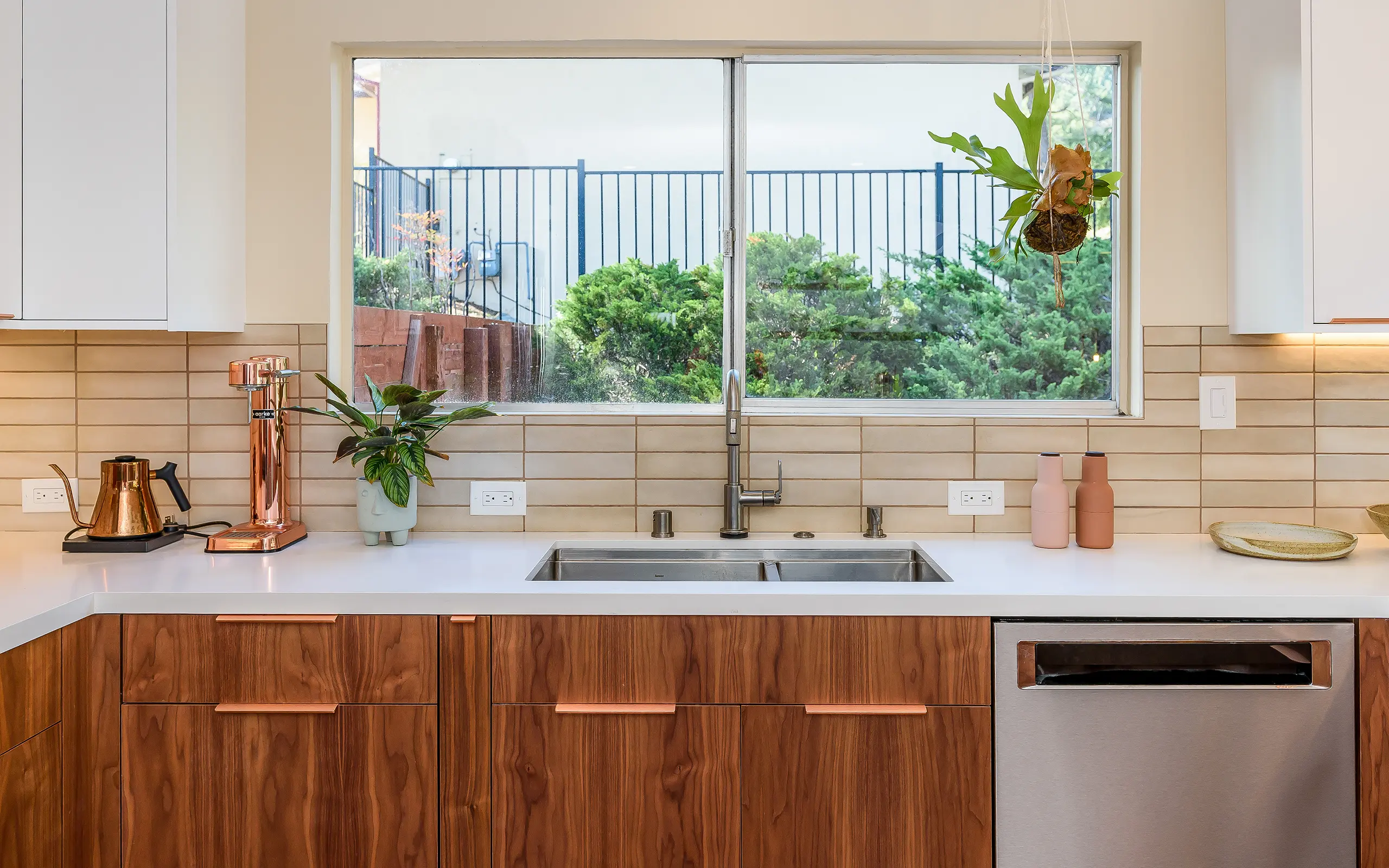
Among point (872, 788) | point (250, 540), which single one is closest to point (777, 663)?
point (872, 788)

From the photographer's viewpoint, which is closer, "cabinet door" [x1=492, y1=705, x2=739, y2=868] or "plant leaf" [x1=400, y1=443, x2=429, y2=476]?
"cabinet door" [x1=492, y1=705, x2=739, y2=868]

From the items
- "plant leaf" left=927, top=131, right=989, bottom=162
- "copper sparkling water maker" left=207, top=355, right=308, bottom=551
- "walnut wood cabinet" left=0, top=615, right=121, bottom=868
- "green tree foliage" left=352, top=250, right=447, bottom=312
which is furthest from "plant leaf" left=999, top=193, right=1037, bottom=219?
"walnut wood cabinet" left=0, top=615, right=121, bottom=868

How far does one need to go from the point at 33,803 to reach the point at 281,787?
38cm

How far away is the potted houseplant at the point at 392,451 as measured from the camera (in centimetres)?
204

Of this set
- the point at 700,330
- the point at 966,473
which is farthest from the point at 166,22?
the point at 966,473

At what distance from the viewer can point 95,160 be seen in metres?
1.95

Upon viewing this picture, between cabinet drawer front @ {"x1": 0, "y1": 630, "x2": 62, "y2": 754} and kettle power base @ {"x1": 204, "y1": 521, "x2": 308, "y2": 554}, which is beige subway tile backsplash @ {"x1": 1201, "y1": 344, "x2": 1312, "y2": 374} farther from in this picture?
cabinet drawer front @ {"x1": 0, "y1": 630, "x2": 62, "y2": 754}

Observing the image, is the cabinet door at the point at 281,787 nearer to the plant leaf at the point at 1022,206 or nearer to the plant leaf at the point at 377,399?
the plant leaf at the point at 377,399

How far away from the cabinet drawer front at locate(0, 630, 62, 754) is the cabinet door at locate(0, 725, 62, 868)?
2cm

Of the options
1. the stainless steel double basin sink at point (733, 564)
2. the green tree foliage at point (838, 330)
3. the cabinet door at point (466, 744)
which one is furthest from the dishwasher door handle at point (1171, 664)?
the cabinet door at point (466, 744)

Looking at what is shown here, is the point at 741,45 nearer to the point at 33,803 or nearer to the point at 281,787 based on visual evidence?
the point at 281,787

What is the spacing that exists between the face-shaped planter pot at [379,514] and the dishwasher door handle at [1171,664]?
1.38 metres

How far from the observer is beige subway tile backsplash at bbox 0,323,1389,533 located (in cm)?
226

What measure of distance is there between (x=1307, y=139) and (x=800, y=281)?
1156 millimetres
